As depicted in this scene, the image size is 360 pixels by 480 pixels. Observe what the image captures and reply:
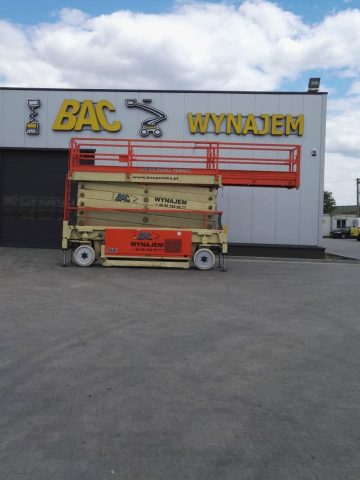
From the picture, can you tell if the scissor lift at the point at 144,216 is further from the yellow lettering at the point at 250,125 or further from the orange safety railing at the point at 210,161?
the yellow lettering at the point at 250,125

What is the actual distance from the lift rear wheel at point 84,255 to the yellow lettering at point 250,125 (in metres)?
8.11

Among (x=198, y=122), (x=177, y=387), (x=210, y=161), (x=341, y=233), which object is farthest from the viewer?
(x=341, y=233)

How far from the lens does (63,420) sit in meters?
3.76

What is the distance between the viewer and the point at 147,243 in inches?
551

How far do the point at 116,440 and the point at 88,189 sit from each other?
11.5m

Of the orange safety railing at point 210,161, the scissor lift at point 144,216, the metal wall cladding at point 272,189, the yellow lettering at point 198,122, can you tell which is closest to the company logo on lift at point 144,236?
the scissor lift at point 144,216

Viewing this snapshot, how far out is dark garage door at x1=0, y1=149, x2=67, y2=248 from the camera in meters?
19.6

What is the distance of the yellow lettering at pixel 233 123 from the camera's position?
1861 cm

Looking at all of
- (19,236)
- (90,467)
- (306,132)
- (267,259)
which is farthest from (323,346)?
(19,236)

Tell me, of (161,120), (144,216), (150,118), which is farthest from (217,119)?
(144,216)

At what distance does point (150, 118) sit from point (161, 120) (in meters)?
0.44

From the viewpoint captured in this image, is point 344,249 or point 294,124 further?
point 344,249

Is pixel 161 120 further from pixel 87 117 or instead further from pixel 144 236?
pixel 144 236

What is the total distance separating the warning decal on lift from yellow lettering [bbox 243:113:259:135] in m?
6.54
